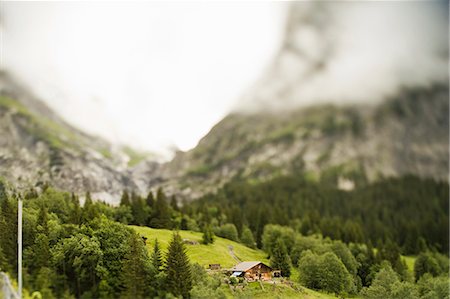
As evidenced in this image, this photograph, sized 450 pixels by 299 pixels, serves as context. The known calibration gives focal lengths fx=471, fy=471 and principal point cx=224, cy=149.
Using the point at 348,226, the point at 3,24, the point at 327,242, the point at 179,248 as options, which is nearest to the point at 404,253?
the point at 348,226

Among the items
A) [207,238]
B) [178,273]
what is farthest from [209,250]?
[178,273]

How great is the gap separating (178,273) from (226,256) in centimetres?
4393

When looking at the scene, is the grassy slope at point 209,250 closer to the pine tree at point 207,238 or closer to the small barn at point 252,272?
the pine tree at point 207,238

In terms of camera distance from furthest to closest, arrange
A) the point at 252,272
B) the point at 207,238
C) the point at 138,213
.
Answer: the point at 138,213, the point at 207,238, the point at 252,272

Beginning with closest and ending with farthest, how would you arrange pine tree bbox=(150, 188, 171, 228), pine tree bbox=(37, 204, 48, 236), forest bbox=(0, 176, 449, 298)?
forest bbox=(0, 176, 449, 298) < pine tree bbox=(37, 204, 48, 236) < pine tree bbox=(150, 188, 171, 228)

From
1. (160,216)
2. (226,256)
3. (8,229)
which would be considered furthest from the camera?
(160,216)

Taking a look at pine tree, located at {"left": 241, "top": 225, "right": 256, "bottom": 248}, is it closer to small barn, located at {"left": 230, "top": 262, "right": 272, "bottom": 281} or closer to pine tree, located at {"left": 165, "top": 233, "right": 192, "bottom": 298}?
small barn, located at {"left": 230, "top": 262, "right": 272, "bottom": 281}

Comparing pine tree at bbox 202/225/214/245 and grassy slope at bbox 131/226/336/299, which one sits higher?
pine tree at bbox 202/225/214/245

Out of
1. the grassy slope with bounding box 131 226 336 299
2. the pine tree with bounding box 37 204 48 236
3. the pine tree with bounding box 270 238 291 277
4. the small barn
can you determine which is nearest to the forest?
the pine tree with bounding box 37 204 48 236

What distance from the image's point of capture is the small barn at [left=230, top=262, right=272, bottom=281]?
86.8 meters

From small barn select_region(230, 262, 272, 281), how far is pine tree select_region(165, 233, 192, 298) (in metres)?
19.1

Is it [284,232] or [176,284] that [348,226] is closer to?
[284,232]

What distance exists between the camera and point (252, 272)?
8906 centimetres

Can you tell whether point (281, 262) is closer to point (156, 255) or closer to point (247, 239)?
point (247, 239)
